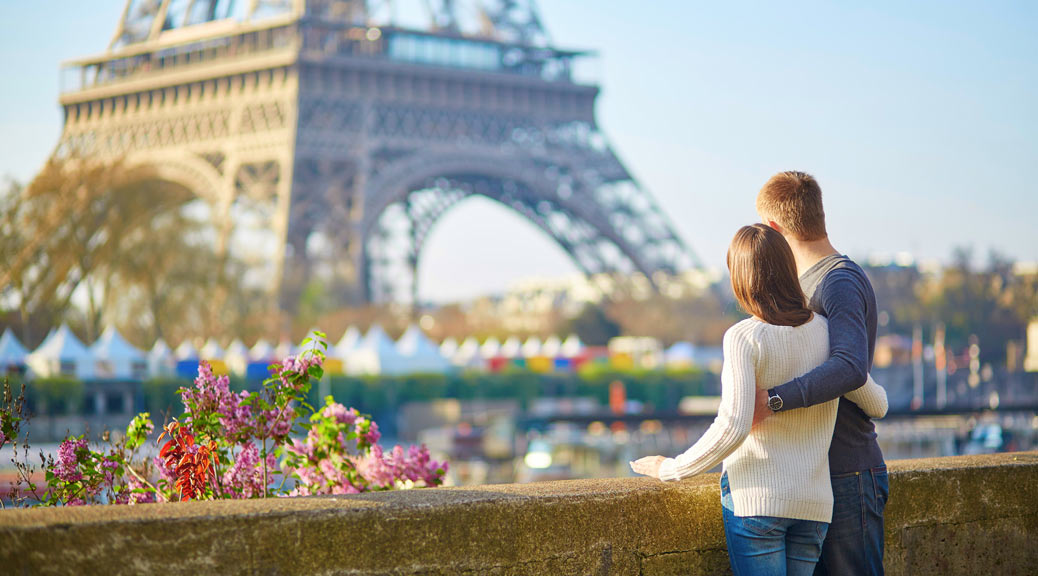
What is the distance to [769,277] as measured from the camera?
3.50 m

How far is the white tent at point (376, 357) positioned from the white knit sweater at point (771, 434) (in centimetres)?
3666

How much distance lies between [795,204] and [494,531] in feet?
4.38

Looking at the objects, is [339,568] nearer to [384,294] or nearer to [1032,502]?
[1032,502]

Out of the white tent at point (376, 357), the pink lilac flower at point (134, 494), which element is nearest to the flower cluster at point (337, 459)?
the pink lilac flower at point (134, 494)

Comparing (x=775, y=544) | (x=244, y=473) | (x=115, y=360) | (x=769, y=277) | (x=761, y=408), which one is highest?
(x=115, y=360)

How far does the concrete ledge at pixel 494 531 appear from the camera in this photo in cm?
309

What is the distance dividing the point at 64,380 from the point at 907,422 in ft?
91.7

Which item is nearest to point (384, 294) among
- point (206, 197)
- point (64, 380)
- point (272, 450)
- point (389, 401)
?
point (206, 197)

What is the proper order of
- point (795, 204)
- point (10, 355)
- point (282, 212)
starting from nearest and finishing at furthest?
1. point (795, 204)
2. point (10, 355)
3. point (282, 212)

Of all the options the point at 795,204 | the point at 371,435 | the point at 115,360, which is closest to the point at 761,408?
the point at 795,204

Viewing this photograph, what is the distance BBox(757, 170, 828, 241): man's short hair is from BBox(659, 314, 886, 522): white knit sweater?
334 mm

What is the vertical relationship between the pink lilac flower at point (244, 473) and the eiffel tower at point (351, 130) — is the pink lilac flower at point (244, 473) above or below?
below

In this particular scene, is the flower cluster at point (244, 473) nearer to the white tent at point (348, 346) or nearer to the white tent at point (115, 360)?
the white tent at point (115, 360)

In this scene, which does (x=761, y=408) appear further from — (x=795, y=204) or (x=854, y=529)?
(x=795, y=204)
